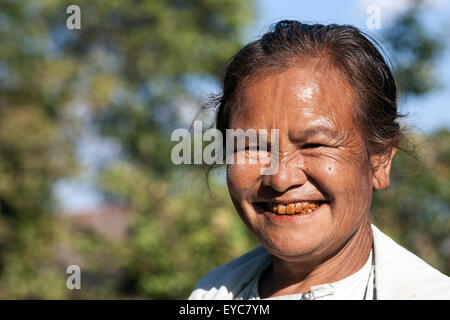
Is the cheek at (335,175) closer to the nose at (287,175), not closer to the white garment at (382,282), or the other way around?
the nose at (287,175)

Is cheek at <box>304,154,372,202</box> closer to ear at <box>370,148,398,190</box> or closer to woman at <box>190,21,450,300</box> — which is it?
woman at <box>190,21,450,300</box>

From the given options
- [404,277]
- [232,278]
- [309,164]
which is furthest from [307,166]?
[232,278]

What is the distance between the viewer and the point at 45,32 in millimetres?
7785

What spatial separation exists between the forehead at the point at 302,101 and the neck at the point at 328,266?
379 mm

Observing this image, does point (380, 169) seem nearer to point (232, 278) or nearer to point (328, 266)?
point (328, 266)

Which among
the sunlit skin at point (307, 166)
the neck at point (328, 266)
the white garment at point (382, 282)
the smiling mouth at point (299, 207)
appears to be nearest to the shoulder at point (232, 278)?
the white garment at point (382, 282)

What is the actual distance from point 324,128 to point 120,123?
6177 millimetres

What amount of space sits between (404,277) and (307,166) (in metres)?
0.41

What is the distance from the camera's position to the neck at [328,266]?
5.52 ft

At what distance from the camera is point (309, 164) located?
5.07 feet

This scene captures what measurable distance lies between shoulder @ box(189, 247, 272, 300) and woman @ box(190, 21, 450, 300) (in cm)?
18

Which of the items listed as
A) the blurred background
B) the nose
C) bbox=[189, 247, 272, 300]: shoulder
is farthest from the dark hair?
the blurred background

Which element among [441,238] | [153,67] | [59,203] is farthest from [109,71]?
[441,238]

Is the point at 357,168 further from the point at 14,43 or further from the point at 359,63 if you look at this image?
the point at 14,43
